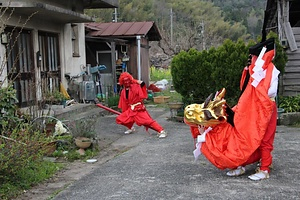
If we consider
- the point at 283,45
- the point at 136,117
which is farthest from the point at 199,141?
the point at 283,45

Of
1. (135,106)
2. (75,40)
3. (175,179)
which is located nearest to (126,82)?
(135,106)

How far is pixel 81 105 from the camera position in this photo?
41.8 ft

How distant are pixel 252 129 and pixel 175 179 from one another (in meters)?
1.26

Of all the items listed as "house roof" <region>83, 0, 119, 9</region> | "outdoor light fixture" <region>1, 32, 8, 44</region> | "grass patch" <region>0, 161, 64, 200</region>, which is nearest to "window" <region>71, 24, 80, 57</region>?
"house roof" <region>83, 0, 119, 9</region>

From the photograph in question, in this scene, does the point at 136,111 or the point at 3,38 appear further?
the point at 3,38

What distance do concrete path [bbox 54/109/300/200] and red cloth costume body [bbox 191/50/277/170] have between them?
0.33 metres

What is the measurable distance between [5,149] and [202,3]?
5042 cm

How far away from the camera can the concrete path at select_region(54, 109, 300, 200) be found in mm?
5188

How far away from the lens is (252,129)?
219 inches

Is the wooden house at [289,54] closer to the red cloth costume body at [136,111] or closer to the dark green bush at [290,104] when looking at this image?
the dark green bush at [290,104]

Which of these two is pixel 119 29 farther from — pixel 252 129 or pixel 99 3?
pixel 252 129

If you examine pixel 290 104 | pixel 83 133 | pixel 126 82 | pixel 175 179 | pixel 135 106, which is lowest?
pixel 175 179

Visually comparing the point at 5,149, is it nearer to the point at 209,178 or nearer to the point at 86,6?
the point at 209,178

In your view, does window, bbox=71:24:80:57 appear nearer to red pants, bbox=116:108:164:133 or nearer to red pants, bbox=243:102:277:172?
red pants, bbox=116:108:164:133
